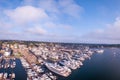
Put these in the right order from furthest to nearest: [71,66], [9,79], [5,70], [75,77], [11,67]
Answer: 1. [71,66]
2. [11,67]
3. [5,70]
4. [75,77]
5. [9,79]

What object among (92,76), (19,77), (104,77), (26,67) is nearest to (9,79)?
(19,77)

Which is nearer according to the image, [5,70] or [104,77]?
[104,77]

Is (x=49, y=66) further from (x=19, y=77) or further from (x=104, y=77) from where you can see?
(x=104, y=77)

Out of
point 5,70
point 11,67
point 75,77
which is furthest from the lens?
point 11,67

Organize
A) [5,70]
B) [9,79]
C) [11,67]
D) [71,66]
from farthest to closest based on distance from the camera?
[71,66] → [11,67] → [5,70] → [9,79]

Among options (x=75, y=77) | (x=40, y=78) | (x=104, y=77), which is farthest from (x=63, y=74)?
(x=104, y=77)

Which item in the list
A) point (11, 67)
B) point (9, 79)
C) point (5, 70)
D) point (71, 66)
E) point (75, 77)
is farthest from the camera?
point (71, 66)

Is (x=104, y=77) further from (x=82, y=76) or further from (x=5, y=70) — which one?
(x=5, y=70)

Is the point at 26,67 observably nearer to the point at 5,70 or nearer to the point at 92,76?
the point at 5,70

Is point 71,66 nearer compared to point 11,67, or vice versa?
point 11,67
